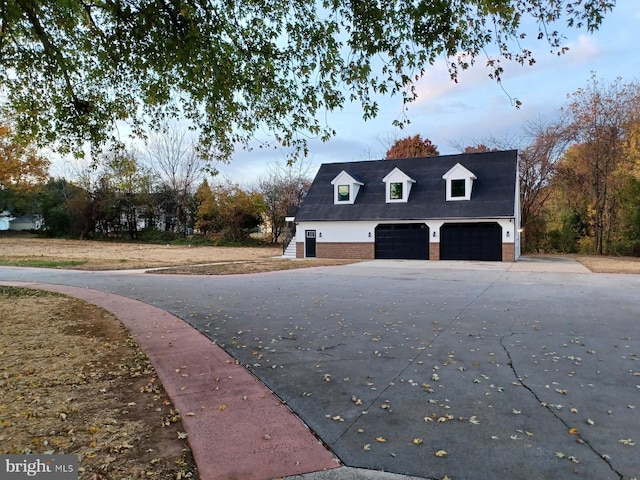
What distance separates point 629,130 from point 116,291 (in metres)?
30.8

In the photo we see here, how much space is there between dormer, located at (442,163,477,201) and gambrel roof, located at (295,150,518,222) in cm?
→ 37

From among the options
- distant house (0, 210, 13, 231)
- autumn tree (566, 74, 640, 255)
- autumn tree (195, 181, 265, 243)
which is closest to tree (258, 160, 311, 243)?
autumn tree (195, 181, 265, 243)

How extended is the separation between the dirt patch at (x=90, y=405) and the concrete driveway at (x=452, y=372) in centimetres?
114

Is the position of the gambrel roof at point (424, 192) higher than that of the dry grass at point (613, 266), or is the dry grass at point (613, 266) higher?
the gambrel roof at point (424, 192)

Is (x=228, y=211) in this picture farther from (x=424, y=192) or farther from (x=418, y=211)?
(x=418, y=211)

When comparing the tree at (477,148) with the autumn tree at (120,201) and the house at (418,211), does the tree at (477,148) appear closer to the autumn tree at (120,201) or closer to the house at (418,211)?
the house at (418,211)

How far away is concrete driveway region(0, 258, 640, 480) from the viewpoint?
299 cm

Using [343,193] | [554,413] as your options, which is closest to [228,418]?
[554,413]

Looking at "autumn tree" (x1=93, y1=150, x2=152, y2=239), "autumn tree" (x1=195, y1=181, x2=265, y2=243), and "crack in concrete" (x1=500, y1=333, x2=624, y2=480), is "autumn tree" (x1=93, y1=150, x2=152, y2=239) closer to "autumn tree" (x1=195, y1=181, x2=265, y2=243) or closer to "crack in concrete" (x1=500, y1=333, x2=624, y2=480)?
"autumn tree" (x1=195, y1=181, x2=265, y2=243)

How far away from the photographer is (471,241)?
78.6ft

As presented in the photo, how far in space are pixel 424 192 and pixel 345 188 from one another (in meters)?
5.15

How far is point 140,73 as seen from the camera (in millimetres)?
7902

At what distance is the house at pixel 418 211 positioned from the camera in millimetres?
23656

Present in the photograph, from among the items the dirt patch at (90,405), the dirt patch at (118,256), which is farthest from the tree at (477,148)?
the dirt patch at (90,405)
